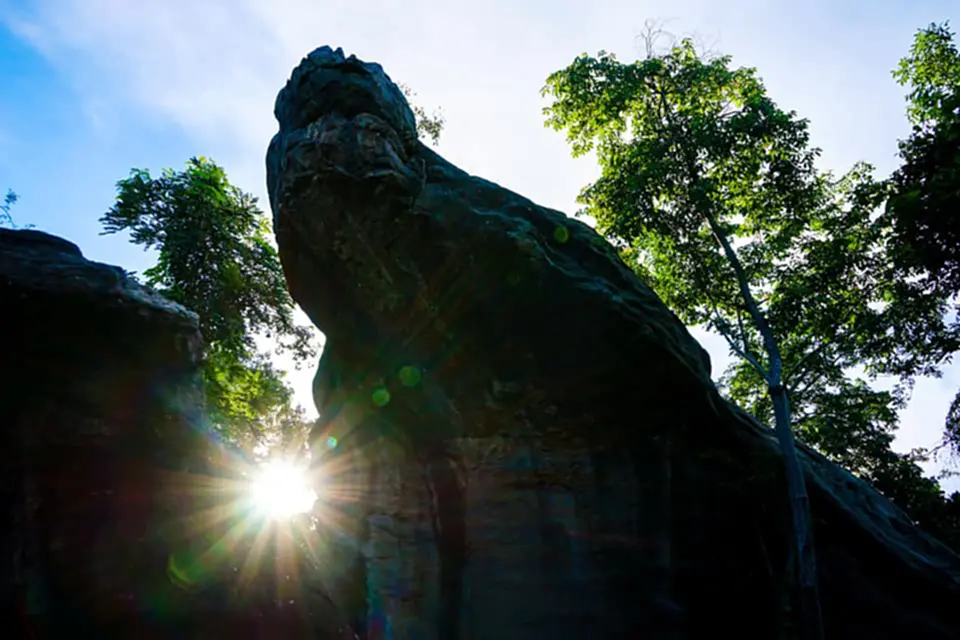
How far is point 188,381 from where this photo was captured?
25.2 ft

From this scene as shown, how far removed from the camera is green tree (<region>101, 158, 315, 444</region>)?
13.0 m

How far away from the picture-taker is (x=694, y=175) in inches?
370

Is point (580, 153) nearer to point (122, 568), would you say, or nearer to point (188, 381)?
point (188, 381)

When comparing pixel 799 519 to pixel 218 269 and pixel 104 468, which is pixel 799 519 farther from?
pixel 218 269

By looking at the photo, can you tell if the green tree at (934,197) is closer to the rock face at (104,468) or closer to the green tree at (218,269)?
the rock face at (104,468)

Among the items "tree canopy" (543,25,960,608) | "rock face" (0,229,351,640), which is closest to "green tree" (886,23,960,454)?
"tree canopy" (543,25,960,608)

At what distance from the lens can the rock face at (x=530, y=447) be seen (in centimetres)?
696

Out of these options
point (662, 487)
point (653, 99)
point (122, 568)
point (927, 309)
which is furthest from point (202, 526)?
point (927, 309)

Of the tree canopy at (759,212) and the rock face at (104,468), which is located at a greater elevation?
the tree canopy at (759,212)

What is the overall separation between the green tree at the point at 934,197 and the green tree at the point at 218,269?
1508 centimetres

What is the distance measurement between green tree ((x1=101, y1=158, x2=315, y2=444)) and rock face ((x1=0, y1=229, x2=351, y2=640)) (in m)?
5.65

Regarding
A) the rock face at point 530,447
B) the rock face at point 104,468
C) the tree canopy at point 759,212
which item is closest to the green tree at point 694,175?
the tree canopy at point 759,212

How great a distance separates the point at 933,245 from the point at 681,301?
430 centimetres

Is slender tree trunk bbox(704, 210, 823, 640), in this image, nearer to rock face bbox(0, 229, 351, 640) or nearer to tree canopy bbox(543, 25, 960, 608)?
tree canopy bbox(543, 25, 960, 608)
